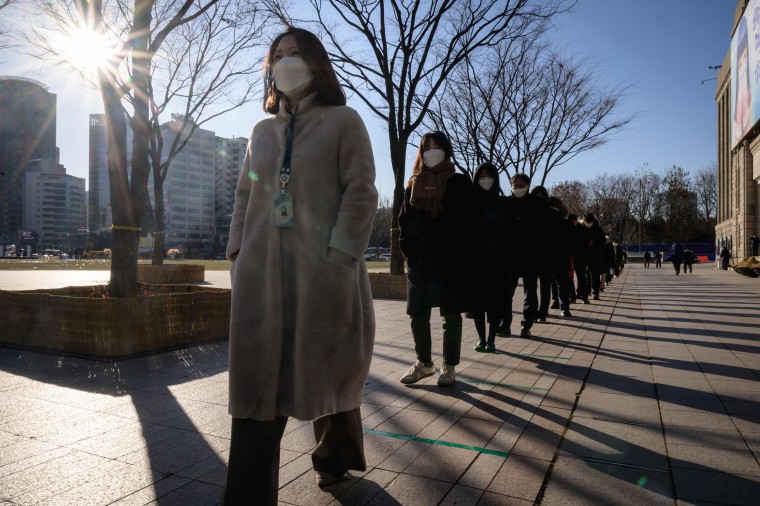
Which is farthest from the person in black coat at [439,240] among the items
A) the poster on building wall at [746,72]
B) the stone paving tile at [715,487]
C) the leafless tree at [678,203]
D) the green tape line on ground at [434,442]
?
the leafless tree at [678,203]

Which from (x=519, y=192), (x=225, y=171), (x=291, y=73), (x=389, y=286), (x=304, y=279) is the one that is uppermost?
(x=225, y=171)

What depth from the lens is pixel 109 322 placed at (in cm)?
517

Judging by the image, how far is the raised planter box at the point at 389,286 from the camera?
500 inches

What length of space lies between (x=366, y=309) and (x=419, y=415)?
159 centimetres

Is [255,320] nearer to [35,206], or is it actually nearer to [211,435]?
[211,435]

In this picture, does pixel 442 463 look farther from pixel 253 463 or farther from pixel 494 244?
pixel 494 244

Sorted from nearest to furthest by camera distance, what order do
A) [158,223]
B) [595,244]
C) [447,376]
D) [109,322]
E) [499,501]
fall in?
[499,501], [447,376], [109,322], [595,244], [158,223]

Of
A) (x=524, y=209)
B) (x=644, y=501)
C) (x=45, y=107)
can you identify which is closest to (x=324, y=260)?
(x=644, y=501)

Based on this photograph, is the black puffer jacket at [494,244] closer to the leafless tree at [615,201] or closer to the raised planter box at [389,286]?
the raised planter box at [389,286]

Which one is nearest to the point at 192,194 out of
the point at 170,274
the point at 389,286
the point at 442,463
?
Result: the point at 170,274

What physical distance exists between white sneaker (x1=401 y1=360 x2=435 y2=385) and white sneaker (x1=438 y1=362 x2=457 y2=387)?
13cm

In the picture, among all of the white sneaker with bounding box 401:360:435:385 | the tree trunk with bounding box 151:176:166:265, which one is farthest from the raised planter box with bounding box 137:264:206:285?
the white sneaker with bounding box 401:360:435:385

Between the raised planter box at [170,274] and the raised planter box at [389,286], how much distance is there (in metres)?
7.38

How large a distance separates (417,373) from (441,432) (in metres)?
1.21
